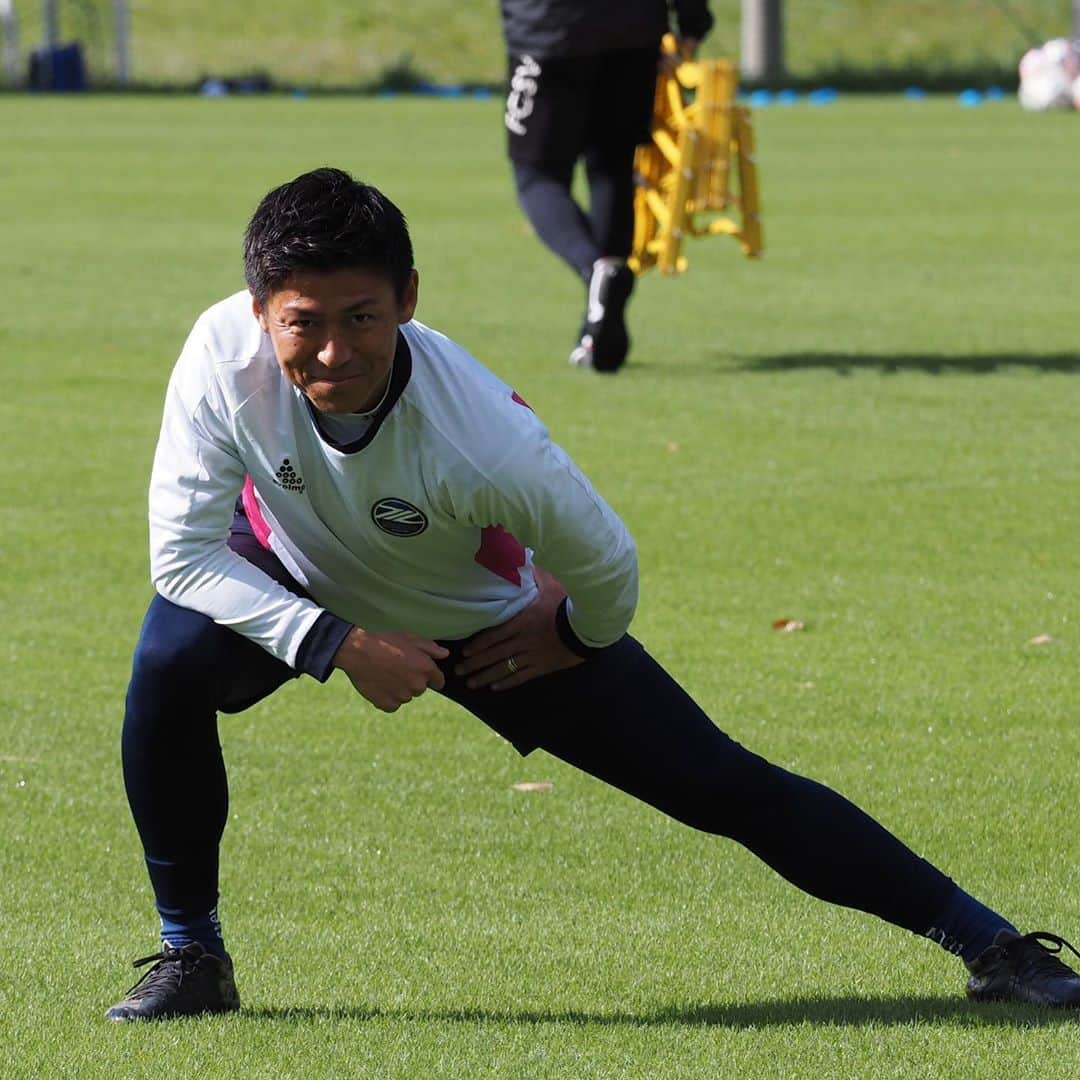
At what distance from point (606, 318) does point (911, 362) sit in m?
1.67

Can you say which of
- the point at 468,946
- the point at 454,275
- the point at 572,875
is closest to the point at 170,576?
the point at 468,946

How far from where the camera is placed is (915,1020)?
399cm

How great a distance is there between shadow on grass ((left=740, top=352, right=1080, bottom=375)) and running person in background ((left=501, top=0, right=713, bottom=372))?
0.92 meters

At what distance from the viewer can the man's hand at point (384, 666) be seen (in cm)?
372

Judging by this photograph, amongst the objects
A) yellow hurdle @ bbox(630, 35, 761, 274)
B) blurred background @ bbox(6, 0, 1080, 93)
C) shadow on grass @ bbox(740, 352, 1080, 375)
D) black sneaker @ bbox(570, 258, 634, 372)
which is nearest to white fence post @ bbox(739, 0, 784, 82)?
blurred background @ bbox(6, 0, 1080, 93)

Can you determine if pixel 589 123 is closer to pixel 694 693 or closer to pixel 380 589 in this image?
pixel 694 693

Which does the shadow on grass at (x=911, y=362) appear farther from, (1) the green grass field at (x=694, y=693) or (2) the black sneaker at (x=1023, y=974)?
(2) the black sneaker at (x=1023, y=974)

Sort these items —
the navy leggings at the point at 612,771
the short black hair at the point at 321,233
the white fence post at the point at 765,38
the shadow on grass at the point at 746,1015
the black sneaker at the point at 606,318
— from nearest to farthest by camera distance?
the short black hair at the point at 321,233
the navy leggings at the point at 612,771
the shadow on grass at the point at 746,1015
the black sneaker at the point at 606,318
the white fence post at the point at 765,38

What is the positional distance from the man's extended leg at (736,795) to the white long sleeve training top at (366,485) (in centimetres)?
15

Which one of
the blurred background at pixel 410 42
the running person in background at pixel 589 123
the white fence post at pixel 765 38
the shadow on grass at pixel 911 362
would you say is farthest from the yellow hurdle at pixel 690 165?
the white fence post at pixel 765 38

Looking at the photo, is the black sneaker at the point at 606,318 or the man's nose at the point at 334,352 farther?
the black sneaker at the point at 606,318

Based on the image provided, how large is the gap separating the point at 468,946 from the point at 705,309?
950cm

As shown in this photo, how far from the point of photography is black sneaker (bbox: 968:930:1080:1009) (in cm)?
401

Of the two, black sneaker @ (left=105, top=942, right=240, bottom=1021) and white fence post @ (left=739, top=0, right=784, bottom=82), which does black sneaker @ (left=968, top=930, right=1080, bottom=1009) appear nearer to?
black sneaker @ (left=105, top=942, right=240, bottom=1021)
